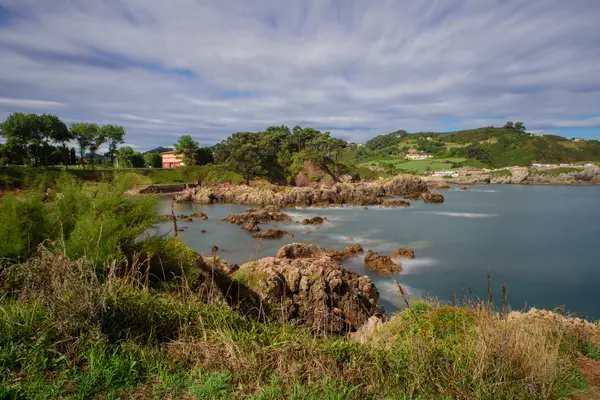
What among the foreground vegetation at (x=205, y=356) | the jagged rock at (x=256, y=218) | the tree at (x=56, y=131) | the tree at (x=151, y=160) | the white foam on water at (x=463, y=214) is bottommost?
the white foam on water at (x=463, y=214)

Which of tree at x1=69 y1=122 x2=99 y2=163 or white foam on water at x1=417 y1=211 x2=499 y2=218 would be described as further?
tree at x1=69 y1=122 x2=99 y2=163

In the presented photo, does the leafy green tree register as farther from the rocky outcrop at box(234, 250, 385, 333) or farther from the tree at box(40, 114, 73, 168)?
the rocky outcrop at box(234, 250, 385, 333)

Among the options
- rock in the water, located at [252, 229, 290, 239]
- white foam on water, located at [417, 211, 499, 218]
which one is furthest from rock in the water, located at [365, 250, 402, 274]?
white foam on water, located at [417, 211, 499, 218]

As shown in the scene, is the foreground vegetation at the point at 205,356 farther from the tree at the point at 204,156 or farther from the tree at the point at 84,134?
the tree at the point at 204,156

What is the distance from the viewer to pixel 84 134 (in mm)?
55688

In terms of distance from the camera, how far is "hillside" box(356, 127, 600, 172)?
123m

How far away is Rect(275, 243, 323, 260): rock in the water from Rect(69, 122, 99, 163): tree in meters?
53.8

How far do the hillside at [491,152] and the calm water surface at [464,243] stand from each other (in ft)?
214

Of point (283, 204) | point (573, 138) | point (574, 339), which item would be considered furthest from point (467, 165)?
point (574, 339)

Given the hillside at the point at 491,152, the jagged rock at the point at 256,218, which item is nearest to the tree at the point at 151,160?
the jagged rock at the point at 256,218

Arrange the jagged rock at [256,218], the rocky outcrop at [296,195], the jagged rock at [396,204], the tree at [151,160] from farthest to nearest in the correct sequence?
the tree at [151,160]
the rocky outcrop at [296,195]
the jagged rock at [396,204]
the jagged rock at [256,218]

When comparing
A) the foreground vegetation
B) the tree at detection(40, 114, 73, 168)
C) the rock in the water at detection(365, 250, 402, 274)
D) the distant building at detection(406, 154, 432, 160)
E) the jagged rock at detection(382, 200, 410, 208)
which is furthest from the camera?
the distant building at detection(406, 154, 432, 160)

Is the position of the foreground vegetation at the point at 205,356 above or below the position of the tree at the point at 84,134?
below

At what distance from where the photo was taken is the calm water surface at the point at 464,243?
17.5 m
